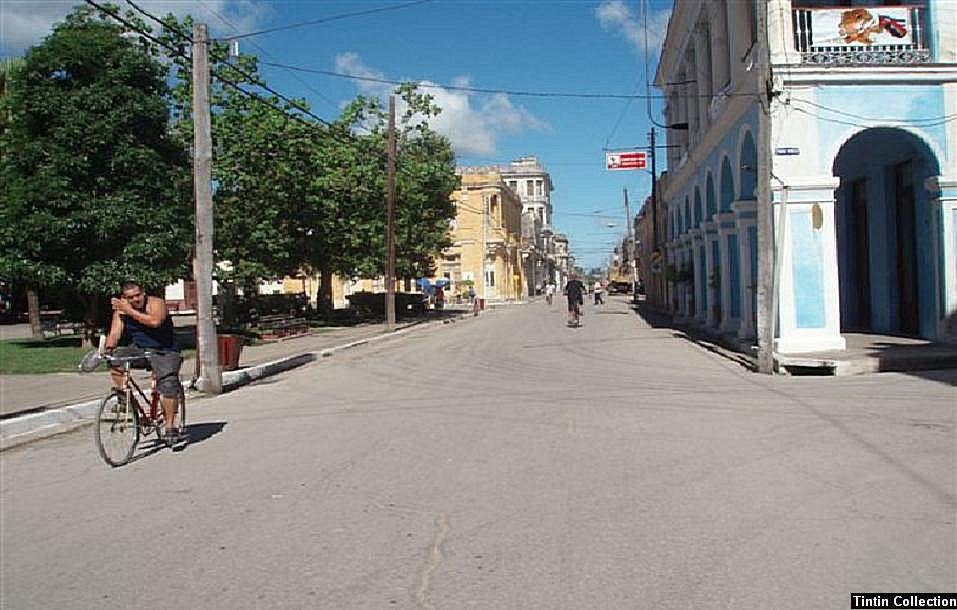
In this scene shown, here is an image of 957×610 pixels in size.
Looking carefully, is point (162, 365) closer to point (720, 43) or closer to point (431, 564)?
point (431, 564)

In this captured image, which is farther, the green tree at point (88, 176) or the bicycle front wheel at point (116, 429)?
the green tree at point (88, 176)

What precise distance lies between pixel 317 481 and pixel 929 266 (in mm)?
14462

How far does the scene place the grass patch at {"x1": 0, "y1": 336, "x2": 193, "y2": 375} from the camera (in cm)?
1872

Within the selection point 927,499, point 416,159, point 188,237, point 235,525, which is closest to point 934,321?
point 927,499

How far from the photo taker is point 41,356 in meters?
21.9

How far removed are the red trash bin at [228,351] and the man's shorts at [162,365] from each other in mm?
8596

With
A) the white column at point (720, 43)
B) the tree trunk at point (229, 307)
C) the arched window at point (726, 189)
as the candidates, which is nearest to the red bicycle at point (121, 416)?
the arched window at point (726, 189)

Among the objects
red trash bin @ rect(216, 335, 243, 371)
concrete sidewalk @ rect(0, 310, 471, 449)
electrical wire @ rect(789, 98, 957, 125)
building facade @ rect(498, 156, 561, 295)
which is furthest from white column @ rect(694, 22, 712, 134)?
building facade @ rect(498, 156, 561, 295)

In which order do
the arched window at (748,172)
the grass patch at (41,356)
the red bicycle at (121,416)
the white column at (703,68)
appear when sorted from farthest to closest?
the white column at (703,68)
the arched window at (748,172)
the grass patch at (41,356)
the red bicycle at (121,416)

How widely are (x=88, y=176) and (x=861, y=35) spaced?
17591 mm

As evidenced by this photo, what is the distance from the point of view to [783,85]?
55.3 ft

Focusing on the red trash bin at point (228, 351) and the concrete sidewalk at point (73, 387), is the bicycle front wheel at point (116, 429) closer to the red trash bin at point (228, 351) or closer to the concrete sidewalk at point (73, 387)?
the concrete sidewalk at point (73, 387)

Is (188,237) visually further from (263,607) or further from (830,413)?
(263,607)

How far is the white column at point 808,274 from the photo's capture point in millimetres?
17000
